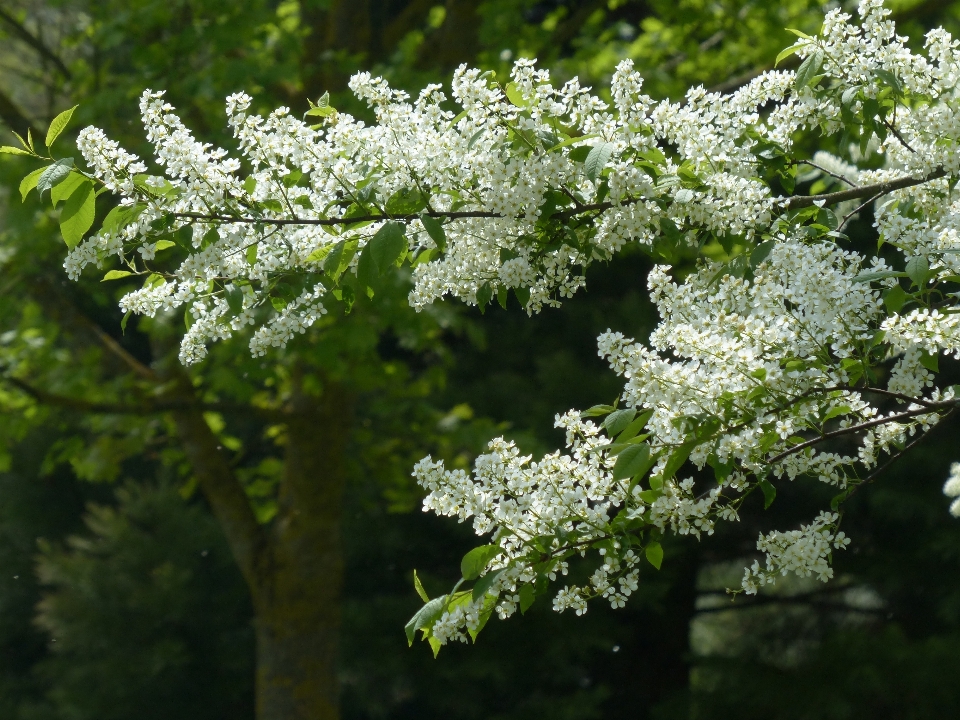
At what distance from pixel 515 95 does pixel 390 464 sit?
441 cm

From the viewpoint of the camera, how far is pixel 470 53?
6074 mm

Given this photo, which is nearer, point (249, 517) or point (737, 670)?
point (249, 517)

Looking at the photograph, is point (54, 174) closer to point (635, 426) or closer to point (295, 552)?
point (635, 426)

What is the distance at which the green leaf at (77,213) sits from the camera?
164 centimetres

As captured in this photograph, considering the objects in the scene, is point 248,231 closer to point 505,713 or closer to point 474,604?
point 474,604

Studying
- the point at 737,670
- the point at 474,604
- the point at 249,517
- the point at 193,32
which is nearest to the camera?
the point at 474,604

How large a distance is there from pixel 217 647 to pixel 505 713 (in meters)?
2.02

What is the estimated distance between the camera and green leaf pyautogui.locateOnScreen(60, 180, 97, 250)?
5.39 ft

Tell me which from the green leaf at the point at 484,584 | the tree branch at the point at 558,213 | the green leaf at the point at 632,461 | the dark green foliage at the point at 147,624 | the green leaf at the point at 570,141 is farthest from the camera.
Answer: the dark green foliage at the point at 147,624

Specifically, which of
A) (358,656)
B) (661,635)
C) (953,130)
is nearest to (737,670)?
(661,635)

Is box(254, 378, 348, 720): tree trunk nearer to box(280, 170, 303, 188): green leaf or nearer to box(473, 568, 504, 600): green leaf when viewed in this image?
box(280, 170, 303, 188): green leaf

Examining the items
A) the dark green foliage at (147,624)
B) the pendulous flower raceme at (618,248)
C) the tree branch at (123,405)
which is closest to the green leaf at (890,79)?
the pendulous flower raceme at (618,248)

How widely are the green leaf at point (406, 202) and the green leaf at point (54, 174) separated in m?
0.55

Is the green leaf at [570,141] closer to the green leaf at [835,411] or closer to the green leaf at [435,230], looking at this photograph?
the green leaf at [435,230]
